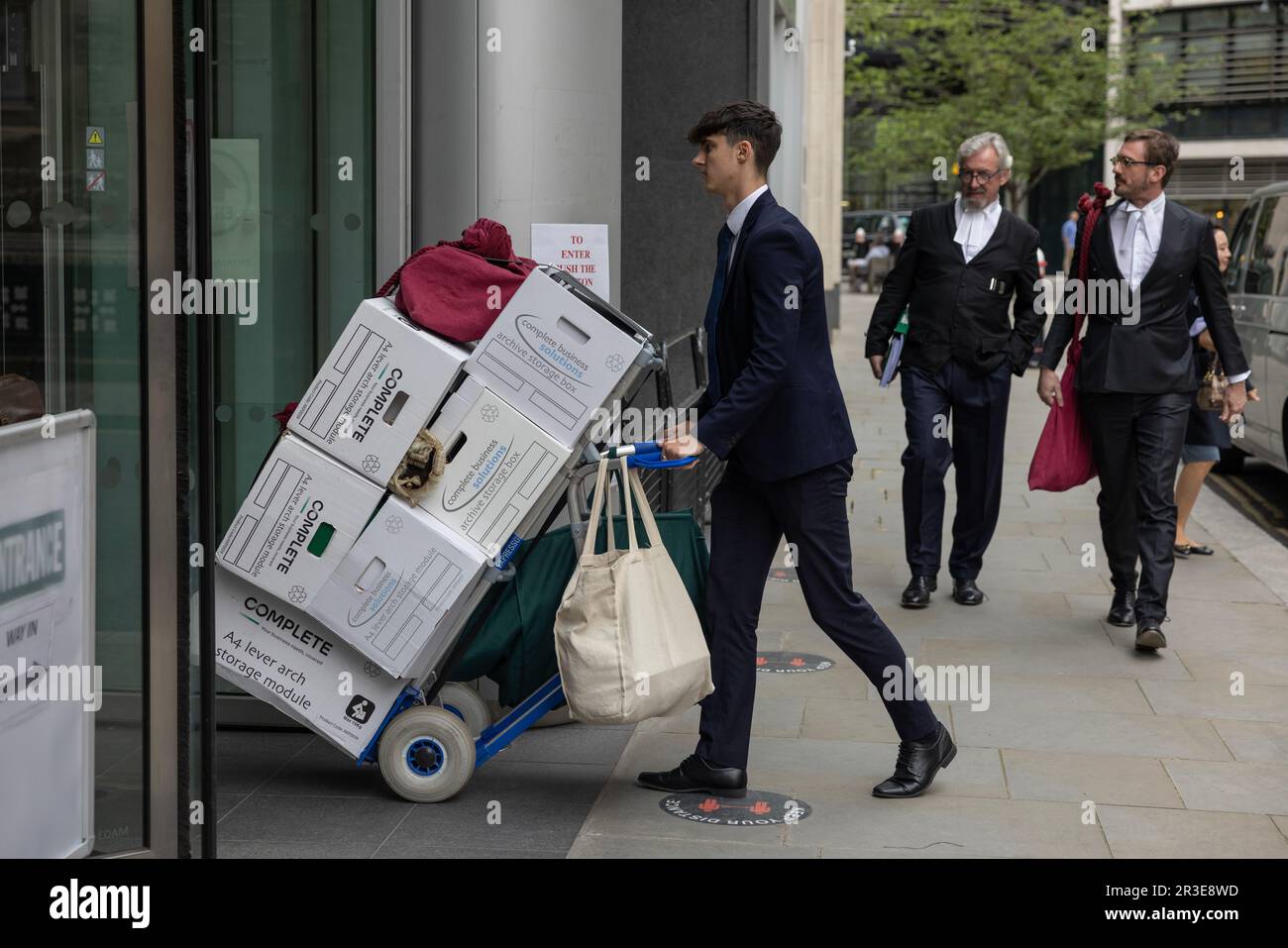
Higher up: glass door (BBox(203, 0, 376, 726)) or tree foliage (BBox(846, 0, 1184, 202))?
tree foliage (BBox(846, 0, 1184, 202))

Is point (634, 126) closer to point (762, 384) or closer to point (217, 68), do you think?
point (217, 68)

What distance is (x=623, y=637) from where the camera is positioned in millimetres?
4590

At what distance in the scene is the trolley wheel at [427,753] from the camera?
4.96 metres

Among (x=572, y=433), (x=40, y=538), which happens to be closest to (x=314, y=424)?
(x=572, y=433)

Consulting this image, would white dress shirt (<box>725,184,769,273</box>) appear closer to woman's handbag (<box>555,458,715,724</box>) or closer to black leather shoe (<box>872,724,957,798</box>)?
woman's handbag (<box>555,458,715,724</box>)

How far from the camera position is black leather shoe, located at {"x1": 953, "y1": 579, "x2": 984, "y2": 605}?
26.5 ft

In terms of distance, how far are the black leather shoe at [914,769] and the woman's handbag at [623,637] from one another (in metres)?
0.78

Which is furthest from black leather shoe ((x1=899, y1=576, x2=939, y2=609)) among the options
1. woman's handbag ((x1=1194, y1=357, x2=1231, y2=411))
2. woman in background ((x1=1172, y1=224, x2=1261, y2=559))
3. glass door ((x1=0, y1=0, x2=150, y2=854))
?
glass door ((x1=0, y1=0, x2=150, y2=854))

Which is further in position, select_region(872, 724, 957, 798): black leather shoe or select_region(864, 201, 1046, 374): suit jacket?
select_region(864, 201, 1046, 374): suit jacket

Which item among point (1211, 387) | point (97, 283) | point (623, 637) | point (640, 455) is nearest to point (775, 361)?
point (640, 455)

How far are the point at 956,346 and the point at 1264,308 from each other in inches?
180

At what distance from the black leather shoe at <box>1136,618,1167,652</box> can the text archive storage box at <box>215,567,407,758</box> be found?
11.1 feet

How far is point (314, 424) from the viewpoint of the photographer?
4781 millimetres
